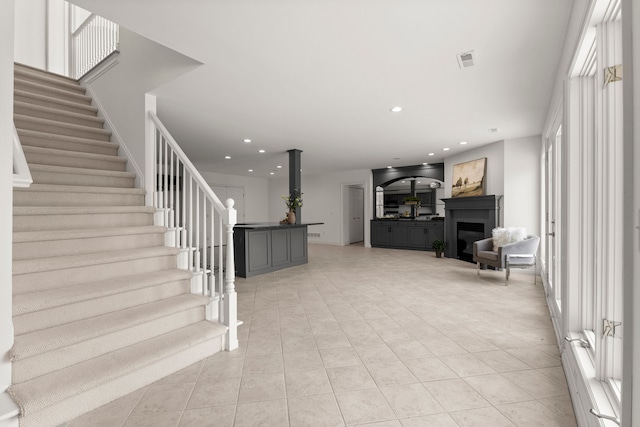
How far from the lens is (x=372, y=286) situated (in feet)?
15.8

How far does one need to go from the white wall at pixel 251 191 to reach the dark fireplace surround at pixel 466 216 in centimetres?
740

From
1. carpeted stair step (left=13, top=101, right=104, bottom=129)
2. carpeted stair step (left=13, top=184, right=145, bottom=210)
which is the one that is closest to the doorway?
carpeted stair step (left=13, top=101, right=104, bottom=129)

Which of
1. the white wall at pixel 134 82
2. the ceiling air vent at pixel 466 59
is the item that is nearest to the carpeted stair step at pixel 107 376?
the white wall at pixel 134 82

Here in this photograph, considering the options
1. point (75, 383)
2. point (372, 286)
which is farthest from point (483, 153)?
point (75, 383)

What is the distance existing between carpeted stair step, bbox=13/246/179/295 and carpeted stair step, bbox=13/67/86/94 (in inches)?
128

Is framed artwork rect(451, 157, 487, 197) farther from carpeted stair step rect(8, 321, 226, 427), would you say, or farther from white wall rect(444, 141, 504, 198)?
carpeted stair step rect(8, 321, 226, 427)

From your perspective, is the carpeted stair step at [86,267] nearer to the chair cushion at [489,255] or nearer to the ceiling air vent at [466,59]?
the ceiling air vent at [466,59]

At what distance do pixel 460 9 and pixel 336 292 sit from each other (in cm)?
360

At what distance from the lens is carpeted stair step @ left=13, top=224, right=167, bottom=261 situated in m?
2.29

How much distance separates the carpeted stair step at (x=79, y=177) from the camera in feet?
9.80

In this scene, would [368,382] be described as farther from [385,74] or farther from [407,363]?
[385,74]

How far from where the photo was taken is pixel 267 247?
Result: 19.4ft

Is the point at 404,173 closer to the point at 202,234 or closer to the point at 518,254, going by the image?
the point at 518,254

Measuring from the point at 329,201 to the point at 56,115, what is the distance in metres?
8.17
